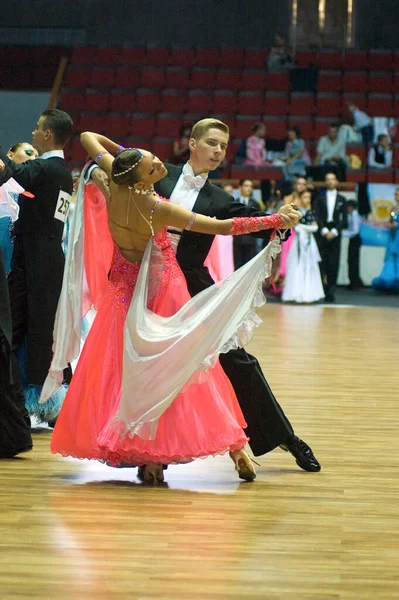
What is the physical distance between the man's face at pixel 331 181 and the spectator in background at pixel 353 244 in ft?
2.01

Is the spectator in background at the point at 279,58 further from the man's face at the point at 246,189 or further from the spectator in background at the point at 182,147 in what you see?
the man's face at the point at 246,189

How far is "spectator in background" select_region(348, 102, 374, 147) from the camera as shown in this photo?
14969mm

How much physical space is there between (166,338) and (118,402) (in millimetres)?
288

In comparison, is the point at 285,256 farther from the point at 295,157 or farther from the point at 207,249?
the point at 207,249

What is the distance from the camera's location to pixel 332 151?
14680 mm

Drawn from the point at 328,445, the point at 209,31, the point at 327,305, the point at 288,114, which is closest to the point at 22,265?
the point at 328,445

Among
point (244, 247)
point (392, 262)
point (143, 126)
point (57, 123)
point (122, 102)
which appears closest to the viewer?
point (57, 123)

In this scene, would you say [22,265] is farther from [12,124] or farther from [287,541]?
[12,124]

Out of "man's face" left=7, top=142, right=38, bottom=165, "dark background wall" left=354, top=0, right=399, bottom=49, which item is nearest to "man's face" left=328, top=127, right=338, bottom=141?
"dark background wall" left=354, top=0, right=399, bottom=49

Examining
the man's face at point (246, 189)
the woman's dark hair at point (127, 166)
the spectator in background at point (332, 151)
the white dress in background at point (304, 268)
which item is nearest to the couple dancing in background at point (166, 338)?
the woman's dark hair at point (127, 166)

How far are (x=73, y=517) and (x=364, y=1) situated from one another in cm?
1505

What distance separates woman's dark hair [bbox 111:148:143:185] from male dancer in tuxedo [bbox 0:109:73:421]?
0.97 metres

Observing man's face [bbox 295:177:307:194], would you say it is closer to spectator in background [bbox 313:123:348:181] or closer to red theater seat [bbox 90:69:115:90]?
spectator in background [bbox 313:123:348:181]

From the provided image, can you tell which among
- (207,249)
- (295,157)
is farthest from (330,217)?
(207,249)
